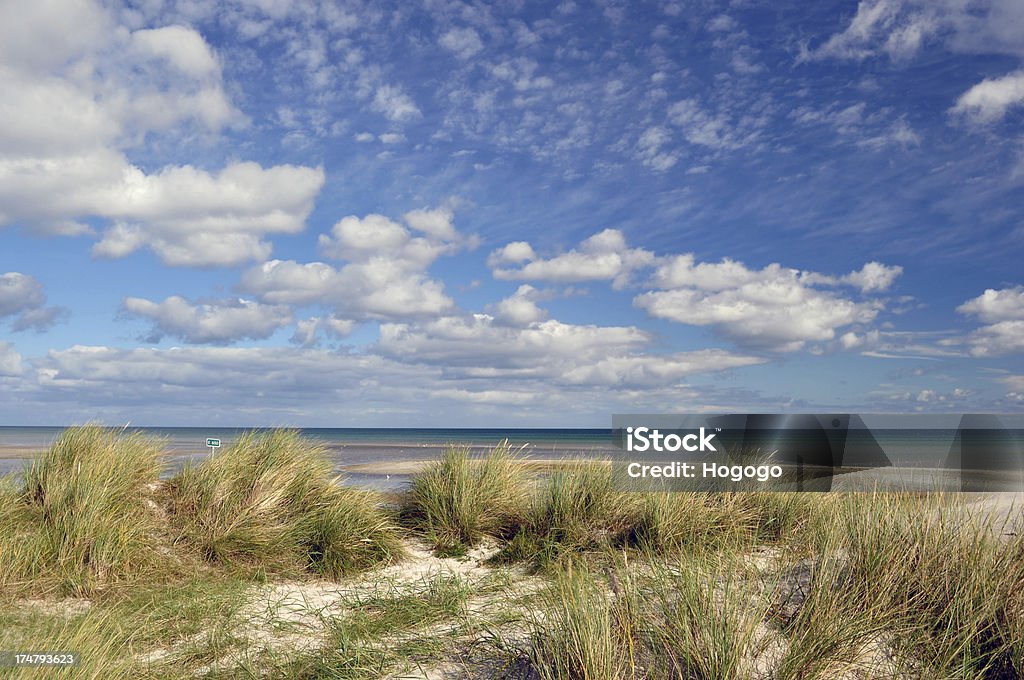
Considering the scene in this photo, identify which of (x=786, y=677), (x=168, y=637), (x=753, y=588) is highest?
(x=753, y=588)

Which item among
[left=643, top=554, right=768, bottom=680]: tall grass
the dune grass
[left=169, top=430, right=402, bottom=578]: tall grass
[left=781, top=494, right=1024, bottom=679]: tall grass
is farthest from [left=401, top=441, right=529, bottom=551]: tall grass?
[left=643, top=554, right=768, bottom=680]: tall grass

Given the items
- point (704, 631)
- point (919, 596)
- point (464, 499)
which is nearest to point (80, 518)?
point (464, 499)

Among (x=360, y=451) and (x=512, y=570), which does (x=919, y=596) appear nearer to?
(x=512, y=570)

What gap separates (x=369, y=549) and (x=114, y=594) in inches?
103

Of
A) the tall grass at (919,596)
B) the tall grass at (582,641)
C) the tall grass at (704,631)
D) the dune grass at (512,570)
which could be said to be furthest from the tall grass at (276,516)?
the tall grass at (919,596)

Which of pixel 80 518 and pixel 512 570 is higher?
pixel 80 518

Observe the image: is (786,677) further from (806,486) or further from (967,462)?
(967,462)

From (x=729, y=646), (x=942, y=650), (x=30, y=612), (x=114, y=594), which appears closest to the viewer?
(x=729, y=646)

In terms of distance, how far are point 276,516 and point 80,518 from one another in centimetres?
209

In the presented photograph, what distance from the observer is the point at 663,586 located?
17.1 ft

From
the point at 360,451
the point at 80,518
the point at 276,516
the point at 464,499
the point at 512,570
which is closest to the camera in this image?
the point at 80,518

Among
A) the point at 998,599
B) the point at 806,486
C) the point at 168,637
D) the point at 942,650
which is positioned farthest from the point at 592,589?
the point at 806,486

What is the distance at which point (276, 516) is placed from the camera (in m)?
8.55

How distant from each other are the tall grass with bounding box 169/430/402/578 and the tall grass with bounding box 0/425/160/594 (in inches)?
21.5
